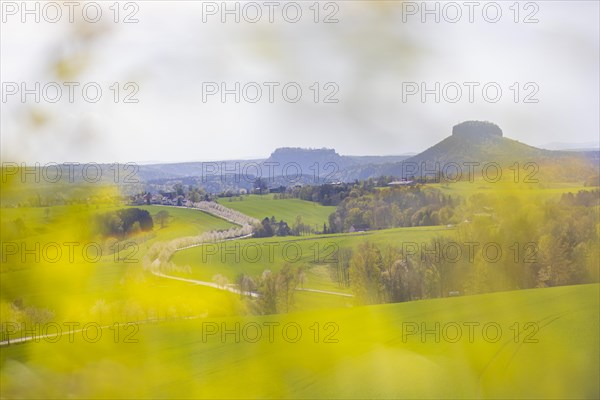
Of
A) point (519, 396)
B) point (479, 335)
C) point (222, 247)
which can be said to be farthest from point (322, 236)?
point (519, 396)

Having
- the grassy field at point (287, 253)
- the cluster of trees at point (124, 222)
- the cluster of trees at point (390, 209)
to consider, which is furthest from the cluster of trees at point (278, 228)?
the cluster of trees at point (124, 222)

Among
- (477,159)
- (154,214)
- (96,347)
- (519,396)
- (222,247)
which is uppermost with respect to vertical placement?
(477,159)

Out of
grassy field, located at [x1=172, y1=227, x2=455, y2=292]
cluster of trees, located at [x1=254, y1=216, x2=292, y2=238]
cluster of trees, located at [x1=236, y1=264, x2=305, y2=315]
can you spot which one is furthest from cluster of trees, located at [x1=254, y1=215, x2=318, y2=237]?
cluster of trees, located at [x1=236, y1=264, x2=305, y2=315]

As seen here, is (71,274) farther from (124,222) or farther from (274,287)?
(274,287)

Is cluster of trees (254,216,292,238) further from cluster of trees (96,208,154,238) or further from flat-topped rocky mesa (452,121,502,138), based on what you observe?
flat-topped rocky mesa (452,121,502,138)

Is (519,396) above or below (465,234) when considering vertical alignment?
below

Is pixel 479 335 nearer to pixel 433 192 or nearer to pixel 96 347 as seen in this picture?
pixel 433 192

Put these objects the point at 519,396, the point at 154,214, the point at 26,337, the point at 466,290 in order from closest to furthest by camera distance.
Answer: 1. the point at 519,396
2. the point at 26,337
3. the point at 154,214
4. the point at 466,290

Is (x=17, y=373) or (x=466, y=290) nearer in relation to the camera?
(x=17, y=373)
